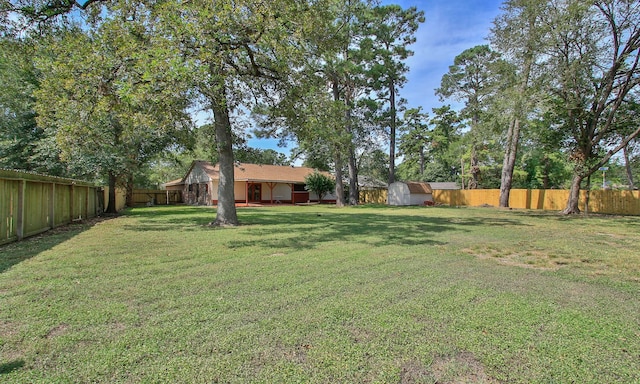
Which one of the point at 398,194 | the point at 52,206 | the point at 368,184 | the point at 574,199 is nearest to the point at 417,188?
the point at 398,194

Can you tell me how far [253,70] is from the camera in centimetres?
980

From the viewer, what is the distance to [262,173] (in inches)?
1176

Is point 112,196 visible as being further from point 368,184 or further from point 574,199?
point 368,184

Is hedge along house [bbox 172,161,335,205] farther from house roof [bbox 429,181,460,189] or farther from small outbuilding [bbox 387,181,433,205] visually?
house roof [bbox 429,181,460,189]

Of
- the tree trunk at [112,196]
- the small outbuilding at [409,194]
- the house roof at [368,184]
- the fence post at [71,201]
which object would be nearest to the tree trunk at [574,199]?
the small outbuilding at [409,194]

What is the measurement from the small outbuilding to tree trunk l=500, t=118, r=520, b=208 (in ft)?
22.4

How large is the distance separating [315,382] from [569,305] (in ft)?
10.1

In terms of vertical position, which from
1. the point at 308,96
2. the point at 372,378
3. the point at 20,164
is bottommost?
the point at 372,378

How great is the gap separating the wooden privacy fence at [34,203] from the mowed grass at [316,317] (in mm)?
1337

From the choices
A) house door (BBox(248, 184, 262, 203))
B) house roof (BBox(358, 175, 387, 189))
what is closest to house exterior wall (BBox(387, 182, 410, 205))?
house roof (BBox(358, 175, 387, 189))

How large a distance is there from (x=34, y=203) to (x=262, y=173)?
71.9 feet

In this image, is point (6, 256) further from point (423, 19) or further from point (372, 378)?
point (423, 19)

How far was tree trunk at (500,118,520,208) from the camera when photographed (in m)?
20.9

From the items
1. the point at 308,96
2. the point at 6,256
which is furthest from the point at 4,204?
the point at 308,96
